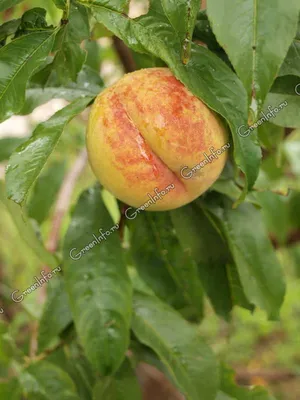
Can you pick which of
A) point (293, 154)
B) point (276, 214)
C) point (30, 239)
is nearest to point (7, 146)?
point (30, 239)

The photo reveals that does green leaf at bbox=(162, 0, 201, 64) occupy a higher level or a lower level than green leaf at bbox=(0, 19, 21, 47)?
lower

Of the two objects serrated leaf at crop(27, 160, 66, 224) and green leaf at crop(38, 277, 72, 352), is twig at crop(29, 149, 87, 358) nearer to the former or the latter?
serrated leaf at crop(27, 160, 66, 224)

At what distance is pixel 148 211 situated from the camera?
33.0 inches

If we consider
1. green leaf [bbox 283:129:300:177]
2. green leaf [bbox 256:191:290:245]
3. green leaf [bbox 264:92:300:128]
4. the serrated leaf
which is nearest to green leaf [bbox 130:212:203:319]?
green leaf [bbox 264:92:300:128]

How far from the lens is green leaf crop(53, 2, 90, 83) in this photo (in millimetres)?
625

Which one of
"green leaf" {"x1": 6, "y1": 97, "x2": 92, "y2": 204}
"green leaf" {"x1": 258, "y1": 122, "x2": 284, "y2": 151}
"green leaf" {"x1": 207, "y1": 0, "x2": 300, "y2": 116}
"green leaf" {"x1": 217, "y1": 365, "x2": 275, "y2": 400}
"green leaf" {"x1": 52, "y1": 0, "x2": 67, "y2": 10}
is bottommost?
"green leaf" {"x1": 217, "y1": 365, "x2": 275, "y2": 400}

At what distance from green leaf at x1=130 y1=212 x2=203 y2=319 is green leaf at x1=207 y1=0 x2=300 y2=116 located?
37 centimetres

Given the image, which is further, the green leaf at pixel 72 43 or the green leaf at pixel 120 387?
the green leaf at pixel 120 387

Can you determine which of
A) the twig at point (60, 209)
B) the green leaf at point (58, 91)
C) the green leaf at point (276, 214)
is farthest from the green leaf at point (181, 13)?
the green leaf at point (276, 214)

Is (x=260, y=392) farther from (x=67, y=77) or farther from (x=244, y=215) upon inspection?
(x=67, y=77)

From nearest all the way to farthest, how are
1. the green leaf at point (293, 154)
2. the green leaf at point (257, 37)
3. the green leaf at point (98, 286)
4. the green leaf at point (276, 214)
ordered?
the green leaf at point (257, 37) → the green leaf at point (98, 286) → the green leaf at point (276, 214) → the green leaf at point (293, 154)

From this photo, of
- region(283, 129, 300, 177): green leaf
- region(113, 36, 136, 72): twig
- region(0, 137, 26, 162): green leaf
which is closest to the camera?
region(0, 137, 26, 162): green leaf

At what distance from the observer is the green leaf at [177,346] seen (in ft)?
2.44

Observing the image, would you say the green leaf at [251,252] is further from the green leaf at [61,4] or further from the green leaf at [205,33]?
the green leaf at [61,4]
